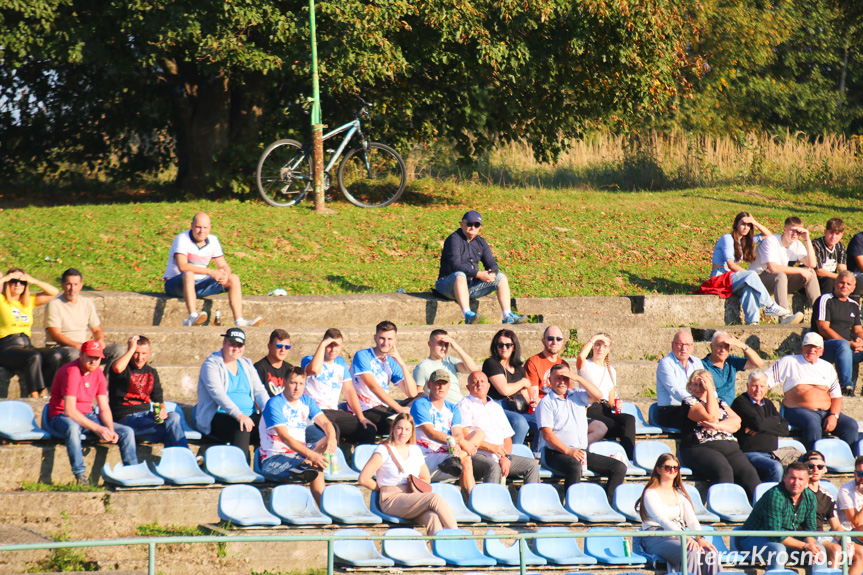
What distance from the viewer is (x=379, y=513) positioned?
7066 millimetres

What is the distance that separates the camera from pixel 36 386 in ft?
26.6

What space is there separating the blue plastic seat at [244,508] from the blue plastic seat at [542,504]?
6.29 ft

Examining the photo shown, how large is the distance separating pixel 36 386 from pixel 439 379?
11.4 ft

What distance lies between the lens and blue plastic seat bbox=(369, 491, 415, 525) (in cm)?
698

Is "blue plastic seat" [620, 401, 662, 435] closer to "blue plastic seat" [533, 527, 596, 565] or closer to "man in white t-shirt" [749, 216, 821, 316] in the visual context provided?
"blue plastic seat" [533, 527, 596, 565]

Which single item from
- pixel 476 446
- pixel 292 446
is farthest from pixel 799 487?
pixel 292 446

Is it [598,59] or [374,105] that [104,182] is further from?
[598,59]

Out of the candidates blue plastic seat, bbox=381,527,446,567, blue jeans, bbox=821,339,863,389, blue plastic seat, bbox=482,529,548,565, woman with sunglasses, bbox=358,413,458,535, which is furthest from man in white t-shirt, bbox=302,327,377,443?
blue jeans, bbox=821,339,863,389

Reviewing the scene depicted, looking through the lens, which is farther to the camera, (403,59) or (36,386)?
(403,59)

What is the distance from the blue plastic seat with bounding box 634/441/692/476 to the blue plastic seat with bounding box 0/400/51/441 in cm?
492

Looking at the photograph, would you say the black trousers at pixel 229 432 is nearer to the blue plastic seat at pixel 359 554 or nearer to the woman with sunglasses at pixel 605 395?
the blue plastic seat at pixel 359 554

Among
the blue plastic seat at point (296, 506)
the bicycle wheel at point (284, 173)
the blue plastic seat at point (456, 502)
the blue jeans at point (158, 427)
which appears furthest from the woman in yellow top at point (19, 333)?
the bicycle wheel at point (284, 173)

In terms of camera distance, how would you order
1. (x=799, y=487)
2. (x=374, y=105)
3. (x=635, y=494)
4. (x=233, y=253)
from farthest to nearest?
(x=374, y=105) → (x=233, y=253) → (x=635, y=494) → (x=799, y=487)

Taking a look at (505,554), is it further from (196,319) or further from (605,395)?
(196,319)
